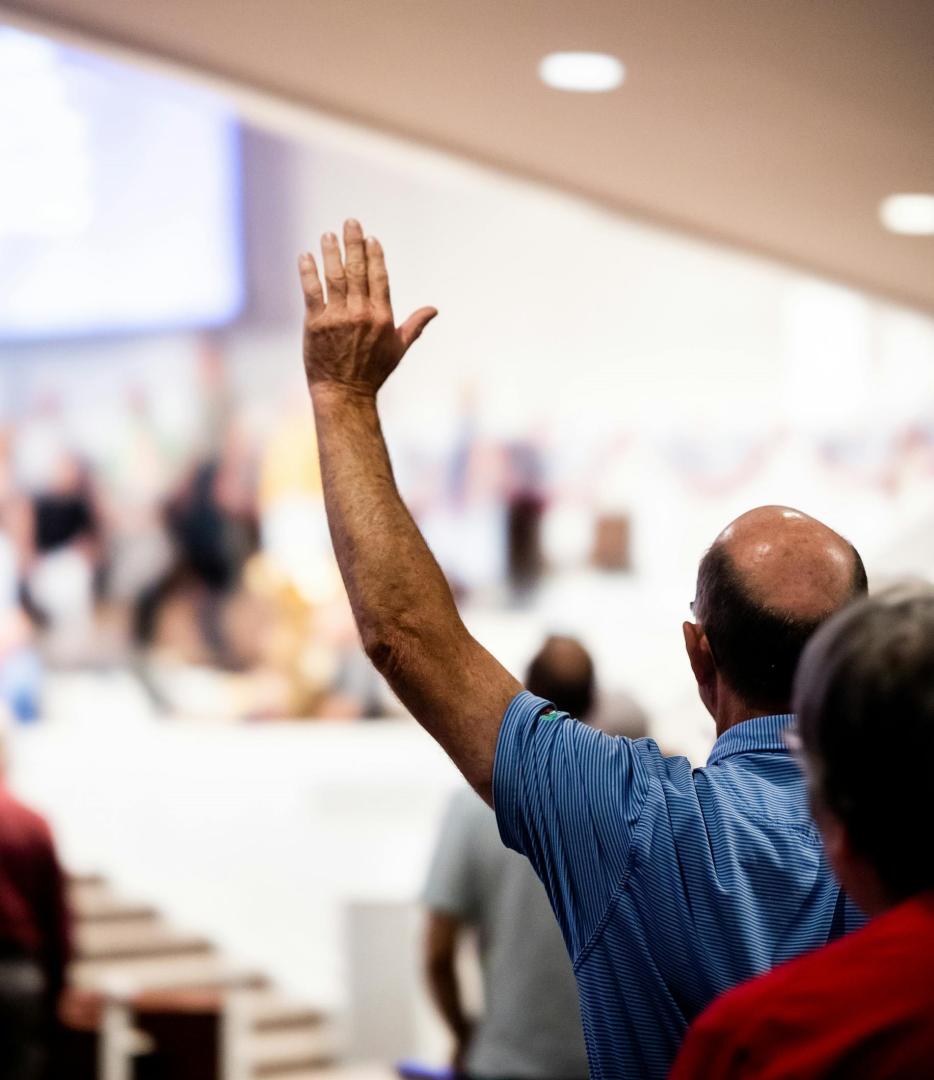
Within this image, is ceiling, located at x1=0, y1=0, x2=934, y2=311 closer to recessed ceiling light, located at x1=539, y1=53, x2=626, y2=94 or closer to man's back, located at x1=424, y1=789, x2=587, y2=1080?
recessed ceiling light, located at x1=539, y1=53, x2=626, y2=94

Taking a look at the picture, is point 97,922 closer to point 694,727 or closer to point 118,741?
point 118,741

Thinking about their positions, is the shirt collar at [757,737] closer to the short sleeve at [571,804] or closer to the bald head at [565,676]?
the short sleeve at [571,804]

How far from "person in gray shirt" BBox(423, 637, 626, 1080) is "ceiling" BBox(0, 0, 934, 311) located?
46.0 inches

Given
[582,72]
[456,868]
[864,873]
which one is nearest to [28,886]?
[456,868]

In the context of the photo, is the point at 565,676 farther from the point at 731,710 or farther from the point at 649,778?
the point at 649,778

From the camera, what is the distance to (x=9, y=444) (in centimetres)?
1334

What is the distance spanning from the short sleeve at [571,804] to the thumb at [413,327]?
18.3 inches

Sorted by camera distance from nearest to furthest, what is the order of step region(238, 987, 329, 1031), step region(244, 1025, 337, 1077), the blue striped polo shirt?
the blue striped polo shirt → step region(244, 1025, 337, 1077) → step region(238, 987, 329, 1031)

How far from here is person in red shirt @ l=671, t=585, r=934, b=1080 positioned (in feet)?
3.01

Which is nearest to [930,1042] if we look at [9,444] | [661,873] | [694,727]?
[661,873]

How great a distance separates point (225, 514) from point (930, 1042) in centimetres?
1237

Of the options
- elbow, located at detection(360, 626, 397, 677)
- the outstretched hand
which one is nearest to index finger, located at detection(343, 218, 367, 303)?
the outstretched hand

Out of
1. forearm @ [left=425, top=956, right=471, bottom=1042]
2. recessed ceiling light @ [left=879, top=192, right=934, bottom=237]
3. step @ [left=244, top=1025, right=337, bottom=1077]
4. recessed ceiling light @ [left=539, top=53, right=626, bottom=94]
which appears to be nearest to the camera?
recessed ceiling light @ [left=539, top=53, right=626, bottom=94]

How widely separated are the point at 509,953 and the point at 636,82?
1756mm
